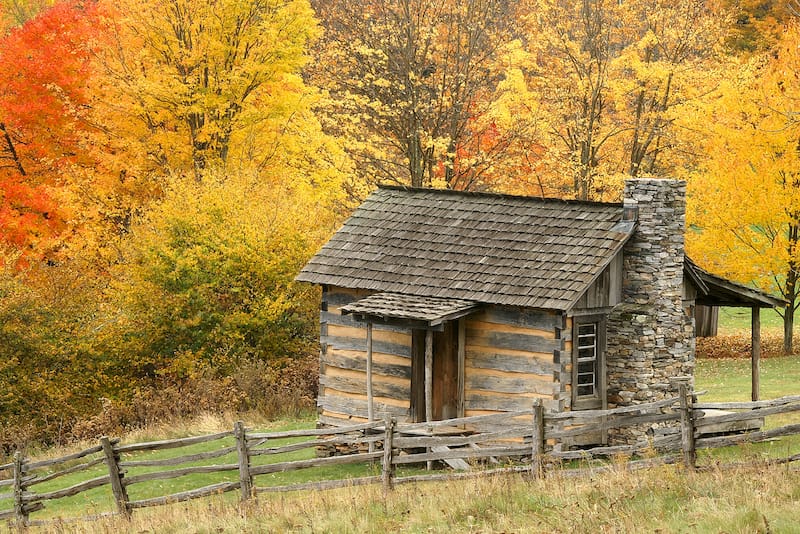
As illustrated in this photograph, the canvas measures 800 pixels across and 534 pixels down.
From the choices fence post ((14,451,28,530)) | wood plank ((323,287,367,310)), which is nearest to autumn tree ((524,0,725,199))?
wood plank ((323,287,367,310))

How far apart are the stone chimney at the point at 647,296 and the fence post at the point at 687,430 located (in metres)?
4.59

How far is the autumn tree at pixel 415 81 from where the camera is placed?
32.7m

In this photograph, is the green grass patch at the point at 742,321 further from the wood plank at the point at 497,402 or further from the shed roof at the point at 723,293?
the wood plank at the point at 497,402

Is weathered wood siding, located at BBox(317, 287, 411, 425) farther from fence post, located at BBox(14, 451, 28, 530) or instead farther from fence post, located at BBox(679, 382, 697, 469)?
fence post, located at BBox(14, 451, 28, 530)

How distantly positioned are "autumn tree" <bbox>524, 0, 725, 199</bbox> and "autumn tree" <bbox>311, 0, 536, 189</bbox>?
2.04 metres

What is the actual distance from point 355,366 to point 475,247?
125 inches

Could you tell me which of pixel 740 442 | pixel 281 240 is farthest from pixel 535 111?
pixel 740 442

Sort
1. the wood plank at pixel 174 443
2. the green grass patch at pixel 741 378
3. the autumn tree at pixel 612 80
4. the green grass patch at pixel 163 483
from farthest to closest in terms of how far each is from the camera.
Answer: the autumn tree at pixel 612 80
the green grass patch at pixel 741 378
the green grass patch at pixel 163 483
the wood plank at pixel 174 443

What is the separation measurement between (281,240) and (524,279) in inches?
435

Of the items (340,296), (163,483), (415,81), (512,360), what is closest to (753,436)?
(512,360)

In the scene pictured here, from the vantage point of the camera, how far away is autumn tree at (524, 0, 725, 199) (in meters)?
34.4

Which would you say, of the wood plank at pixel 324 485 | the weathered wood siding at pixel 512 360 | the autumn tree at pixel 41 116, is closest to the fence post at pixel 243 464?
the wood plank at pixel 324 485

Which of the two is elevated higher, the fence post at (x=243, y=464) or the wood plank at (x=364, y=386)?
the wood plank at (x=364, y=386)

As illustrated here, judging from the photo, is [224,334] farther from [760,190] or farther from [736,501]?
[736,501]
